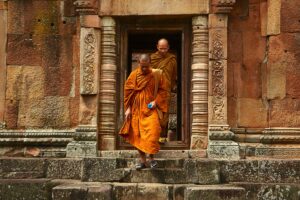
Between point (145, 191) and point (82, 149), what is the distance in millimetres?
1864

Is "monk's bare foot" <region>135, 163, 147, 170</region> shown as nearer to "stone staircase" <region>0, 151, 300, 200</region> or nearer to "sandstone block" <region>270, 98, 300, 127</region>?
"stone staircase" <region>0, 151, 300, 200</region>

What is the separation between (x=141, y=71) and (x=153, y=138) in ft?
3.71

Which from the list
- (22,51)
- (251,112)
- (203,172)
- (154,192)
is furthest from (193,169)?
(22,51)

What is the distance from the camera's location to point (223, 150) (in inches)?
351

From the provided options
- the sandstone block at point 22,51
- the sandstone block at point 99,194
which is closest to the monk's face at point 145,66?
the sandstone block at point 99,194

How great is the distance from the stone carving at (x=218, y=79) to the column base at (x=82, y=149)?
86.7 inches

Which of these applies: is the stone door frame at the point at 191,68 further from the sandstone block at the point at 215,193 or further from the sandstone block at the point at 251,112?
the sandstone block at the point at 215,193

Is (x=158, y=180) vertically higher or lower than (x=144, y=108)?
lower

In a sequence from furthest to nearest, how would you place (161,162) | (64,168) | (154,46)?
(154,46) < (64,168) < (161,162)

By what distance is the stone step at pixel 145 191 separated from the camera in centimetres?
729

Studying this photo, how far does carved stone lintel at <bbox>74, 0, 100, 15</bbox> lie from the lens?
928 cm

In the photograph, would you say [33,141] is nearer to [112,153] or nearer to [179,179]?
[112,153]

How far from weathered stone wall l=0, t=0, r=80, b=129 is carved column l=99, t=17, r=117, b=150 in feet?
1.74

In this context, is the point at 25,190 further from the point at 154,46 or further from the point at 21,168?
the point at 154,46
